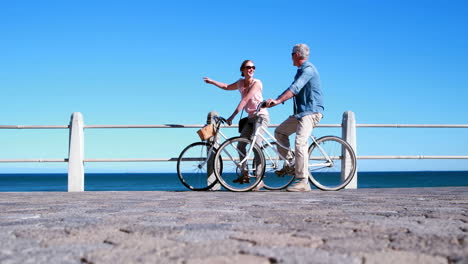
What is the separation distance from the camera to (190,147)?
664cm

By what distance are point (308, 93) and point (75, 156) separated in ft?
11.5

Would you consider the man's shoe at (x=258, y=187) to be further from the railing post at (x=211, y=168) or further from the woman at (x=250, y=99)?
the railing post at (x=211, y=168)

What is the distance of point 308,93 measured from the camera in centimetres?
591

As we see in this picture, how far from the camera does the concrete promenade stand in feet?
5.98

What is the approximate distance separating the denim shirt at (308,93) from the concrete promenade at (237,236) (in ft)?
8.24

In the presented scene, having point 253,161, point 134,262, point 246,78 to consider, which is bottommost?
point 134,262

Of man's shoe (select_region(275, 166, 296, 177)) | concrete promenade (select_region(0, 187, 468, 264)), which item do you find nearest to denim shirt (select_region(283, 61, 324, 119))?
man's shoe (select_region(275, 166, 296, 177))

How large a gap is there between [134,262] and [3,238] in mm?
916

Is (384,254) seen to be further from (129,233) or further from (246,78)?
(246,78)

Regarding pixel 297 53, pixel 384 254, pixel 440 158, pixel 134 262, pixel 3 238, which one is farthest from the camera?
pixel 440 158

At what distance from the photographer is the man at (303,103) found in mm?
5762

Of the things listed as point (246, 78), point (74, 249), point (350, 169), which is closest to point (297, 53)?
point (246, 78)

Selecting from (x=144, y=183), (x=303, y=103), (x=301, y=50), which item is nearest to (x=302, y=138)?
(x=303, y=103)

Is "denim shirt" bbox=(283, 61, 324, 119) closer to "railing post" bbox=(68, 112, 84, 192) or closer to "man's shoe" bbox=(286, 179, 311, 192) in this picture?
"man's shoe" bbox=(286, 179, 311, 192)
